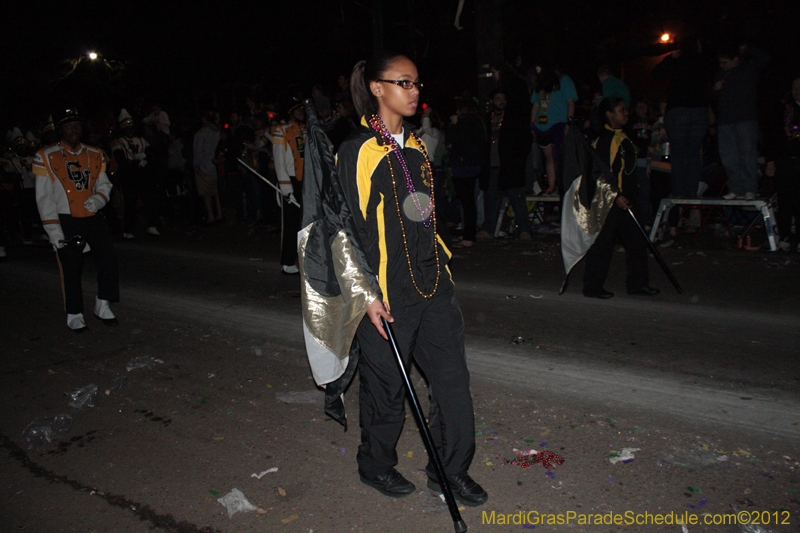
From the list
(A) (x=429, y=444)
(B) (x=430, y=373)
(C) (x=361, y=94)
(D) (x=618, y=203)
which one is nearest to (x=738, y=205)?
(D) (x=618, y=203)

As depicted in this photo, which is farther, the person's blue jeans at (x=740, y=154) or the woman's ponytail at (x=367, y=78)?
the person's blue jeans at (x=740, y=154)

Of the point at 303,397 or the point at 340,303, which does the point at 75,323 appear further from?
the point at 340,303

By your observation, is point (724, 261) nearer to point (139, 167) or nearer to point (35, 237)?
point (139, 167)

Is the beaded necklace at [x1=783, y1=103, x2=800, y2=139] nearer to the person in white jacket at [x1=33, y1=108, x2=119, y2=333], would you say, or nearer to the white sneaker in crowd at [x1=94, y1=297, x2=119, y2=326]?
the person in white jacket at [x1=33, y1=108, x2=119, y2=333]

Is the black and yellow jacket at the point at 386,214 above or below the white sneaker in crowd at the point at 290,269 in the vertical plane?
above

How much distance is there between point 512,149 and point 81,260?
671 cm

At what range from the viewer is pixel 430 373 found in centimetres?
313

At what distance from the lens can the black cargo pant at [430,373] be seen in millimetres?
3059

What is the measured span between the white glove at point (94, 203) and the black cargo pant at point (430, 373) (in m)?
4.31

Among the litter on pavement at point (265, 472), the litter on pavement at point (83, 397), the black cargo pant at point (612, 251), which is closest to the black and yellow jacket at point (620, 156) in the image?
the black cargo pant at point (612, 251)

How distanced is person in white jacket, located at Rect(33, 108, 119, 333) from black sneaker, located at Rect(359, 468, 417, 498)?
4454 millimetres

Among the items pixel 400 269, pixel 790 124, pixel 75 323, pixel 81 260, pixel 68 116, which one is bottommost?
pixel 75 323

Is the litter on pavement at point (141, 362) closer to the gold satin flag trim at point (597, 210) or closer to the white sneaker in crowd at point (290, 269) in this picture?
the white sneaker in crowd at point (290, 269)

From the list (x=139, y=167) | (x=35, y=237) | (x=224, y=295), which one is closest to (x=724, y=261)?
(x=224, y=295)
